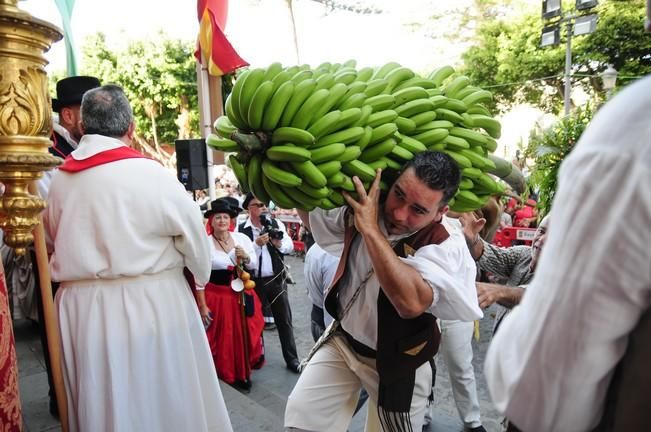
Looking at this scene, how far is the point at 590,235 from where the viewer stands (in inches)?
31.5

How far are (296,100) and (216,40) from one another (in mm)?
5371

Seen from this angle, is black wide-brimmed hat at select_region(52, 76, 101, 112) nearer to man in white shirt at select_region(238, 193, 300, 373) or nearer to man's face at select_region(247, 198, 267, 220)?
man in white shirt at select_region(238, 193, 300, 373)

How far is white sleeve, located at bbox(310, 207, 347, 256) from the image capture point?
2.50 m

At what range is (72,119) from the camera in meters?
3.53

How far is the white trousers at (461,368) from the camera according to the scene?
3.61 metres

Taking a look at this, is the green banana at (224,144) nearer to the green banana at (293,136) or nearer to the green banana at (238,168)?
the green banana at (238,168)

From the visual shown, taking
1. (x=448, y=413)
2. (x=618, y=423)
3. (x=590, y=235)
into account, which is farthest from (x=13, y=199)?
(x=448, y=413)

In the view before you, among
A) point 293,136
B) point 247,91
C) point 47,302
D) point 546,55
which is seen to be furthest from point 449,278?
point 546,55

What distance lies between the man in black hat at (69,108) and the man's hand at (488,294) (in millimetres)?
2965

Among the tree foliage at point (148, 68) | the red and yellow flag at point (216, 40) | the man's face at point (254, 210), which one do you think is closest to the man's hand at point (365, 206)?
the man's face at point (254, 210)

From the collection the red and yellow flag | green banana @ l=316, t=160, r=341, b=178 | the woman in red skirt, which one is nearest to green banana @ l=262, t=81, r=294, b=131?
green banana @ l=316, t=160, r=341, b=178

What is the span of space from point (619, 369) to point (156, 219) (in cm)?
213

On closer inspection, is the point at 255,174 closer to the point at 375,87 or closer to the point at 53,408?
the point at 375,87

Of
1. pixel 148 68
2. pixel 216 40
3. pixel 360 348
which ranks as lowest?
pixel 360 348
